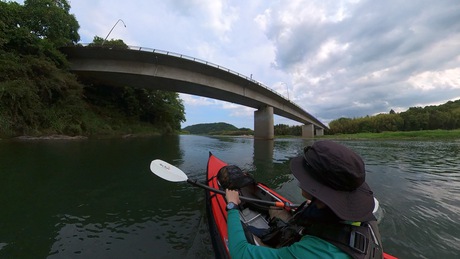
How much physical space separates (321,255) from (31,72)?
2156 cm

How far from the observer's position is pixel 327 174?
132 centimetres

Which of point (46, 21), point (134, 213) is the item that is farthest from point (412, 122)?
point (46, 21)

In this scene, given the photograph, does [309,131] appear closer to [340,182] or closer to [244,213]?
[244,213]

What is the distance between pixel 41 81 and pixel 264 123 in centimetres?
2520

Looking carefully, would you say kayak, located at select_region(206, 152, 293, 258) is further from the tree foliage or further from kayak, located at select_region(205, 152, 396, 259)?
the tree foliage

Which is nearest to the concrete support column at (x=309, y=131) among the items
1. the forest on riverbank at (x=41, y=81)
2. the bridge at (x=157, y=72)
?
the bridge at (x=157, y=72)

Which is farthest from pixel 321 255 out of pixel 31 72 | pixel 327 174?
pixel 31 72

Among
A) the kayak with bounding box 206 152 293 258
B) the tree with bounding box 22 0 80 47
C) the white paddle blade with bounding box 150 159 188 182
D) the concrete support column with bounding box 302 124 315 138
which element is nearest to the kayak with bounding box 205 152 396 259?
the kayak with bounding box 206 152 293 258

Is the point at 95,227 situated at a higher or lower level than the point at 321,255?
lower

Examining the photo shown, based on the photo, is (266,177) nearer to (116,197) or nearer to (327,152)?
(116,197)

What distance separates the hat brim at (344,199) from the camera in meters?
1.25

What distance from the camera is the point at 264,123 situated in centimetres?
3244

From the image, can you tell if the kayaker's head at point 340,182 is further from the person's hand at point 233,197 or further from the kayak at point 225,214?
the kayak at point 225,214

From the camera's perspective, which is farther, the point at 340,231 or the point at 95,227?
the point at 95,227
